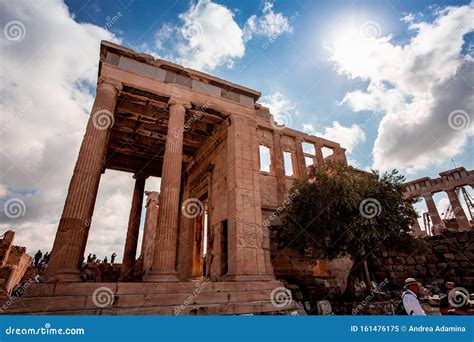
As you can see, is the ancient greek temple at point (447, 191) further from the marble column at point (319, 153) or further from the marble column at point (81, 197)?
the marble column at point (81, 197)

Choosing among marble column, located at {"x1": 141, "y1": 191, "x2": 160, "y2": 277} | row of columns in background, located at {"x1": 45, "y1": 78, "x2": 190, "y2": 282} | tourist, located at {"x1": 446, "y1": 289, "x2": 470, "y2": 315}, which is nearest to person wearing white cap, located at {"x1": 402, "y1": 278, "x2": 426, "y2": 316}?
tourist, located at {"x1": 446, "y1": 289, "x2": 470, "y2": 315}

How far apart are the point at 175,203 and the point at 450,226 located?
23.7 meters

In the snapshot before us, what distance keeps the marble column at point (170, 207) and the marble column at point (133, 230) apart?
24.4 ft

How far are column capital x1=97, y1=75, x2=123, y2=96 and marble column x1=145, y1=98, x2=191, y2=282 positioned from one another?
231 cm

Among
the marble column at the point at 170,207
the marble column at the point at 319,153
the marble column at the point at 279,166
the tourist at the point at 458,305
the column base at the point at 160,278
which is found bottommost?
the tourist at the point at 458,305

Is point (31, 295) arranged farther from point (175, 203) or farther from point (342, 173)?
point (342, 173)

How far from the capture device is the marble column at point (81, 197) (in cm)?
773

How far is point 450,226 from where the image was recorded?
2136cm

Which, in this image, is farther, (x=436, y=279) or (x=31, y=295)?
(x=436, y=279)

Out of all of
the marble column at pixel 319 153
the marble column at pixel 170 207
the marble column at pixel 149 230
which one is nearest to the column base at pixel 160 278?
the marble column at pixel 170 207

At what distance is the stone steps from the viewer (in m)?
6.36

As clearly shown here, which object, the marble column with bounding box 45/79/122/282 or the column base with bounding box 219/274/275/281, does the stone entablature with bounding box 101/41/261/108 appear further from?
the column base with bounding box 219/274/275/281

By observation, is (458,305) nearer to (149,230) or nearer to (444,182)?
(149,230)
